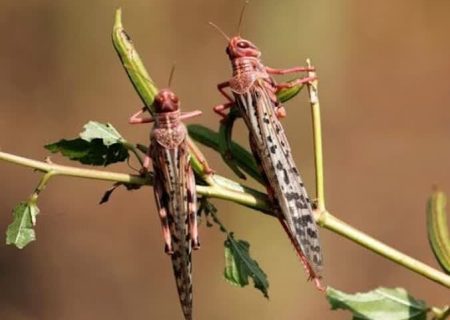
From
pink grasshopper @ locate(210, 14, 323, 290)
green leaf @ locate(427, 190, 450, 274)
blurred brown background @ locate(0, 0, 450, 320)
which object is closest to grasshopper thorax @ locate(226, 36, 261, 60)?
pink grasshopper @ locate(210, 14, 323, 290)

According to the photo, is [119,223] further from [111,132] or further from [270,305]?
[111,132]

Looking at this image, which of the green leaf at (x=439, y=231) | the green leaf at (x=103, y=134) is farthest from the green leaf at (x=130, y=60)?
the green leaf at (x=439, y=231)

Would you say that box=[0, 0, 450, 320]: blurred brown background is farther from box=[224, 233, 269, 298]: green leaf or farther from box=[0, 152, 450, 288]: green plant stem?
box=[0, 152, 450, 288]: green plant stem

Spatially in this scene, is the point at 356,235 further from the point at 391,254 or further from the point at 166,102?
the point at 166,102

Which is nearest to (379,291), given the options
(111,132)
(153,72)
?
(111,132)

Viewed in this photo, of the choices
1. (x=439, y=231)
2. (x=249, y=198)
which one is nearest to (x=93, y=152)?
(x=249, y=198)

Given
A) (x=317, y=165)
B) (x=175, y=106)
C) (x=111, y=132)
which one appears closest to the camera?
(x=317, y=165)
